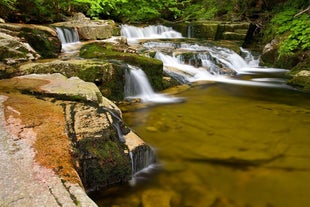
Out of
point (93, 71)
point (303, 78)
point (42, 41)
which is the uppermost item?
point (42, 41)

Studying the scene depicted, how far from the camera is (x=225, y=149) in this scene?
4.61 meters

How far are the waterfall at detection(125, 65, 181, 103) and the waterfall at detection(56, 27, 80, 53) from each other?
350 centimetres

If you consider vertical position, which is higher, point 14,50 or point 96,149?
point 14,50

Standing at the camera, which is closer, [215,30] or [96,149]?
[96,149]

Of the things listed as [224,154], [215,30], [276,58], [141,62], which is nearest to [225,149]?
[224,154]

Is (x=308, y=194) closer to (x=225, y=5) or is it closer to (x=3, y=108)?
(x=3, y=108)

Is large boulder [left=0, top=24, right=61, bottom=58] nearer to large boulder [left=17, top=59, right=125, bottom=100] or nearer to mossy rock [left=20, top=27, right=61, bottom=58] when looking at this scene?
mossy rock [left=20, top=27, right=61, bottom=58]

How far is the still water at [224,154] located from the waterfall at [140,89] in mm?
654

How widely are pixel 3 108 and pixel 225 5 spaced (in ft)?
35.6

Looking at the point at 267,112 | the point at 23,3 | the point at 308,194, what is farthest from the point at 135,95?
the point at 23,3

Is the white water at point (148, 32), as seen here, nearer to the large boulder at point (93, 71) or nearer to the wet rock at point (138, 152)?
the large boulder at point (93, 71)

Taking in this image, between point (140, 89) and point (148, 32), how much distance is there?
10.0 meters

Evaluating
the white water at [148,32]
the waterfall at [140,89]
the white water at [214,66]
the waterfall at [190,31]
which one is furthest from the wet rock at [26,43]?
the waterfall at [190,31]

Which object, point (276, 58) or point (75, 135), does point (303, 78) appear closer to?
point (276, 58)
